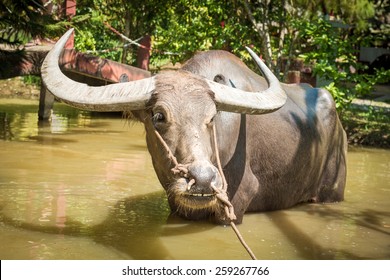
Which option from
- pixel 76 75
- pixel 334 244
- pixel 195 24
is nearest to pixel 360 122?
pixel 195 24

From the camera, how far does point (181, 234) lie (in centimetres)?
457

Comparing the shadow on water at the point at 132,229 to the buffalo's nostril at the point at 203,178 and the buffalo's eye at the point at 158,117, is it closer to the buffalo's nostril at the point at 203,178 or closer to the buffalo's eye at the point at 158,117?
the buffalo's nostril at the point at 203,178

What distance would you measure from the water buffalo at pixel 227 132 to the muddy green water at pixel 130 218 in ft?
0.77

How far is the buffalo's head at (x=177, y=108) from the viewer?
376cm

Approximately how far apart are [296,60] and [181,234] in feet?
25.7

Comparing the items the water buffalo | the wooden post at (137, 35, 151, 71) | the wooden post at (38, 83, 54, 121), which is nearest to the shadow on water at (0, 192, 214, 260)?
the water buffalo

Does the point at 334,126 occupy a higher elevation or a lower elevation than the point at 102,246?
higher

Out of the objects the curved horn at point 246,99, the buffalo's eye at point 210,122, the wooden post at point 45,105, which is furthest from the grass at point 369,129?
the buffalo's eye at point 210,122

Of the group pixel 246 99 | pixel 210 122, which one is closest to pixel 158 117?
pixel 210 122

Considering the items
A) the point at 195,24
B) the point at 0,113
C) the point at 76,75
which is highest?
the point at 195,24

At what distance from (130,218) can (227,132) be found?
945mm
